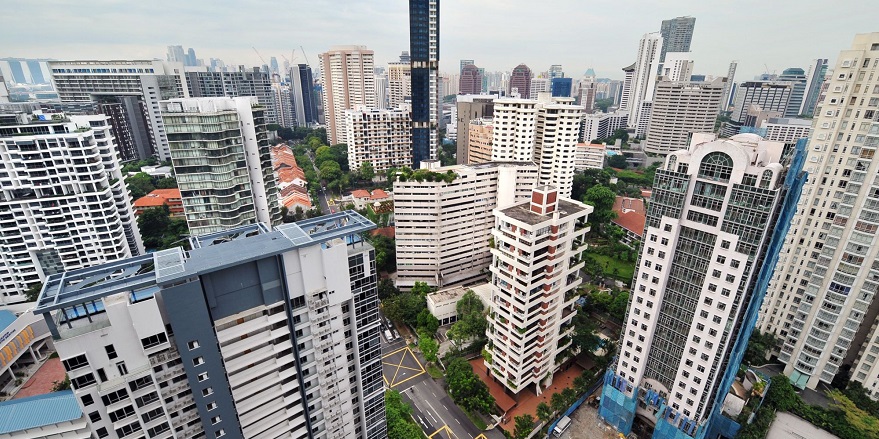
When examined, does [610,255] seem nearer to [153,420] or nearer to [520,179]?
[520,179]

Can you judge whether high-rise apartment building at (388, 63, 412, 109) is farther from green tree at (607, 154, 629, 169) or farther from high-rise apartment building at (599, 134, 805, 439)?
high-rise apartment building at (599, 134, 805, 439)

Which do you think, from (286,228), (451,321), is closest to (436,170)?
(451,321)

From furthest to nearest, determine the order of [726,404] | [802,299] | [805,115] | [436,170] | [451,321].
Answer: [805,115]
[436,170]
[451,321]
[802,299]
[726,404]

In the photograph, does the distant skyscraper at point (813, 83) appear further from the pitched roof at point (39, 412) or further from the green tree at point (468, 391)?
the pitched roof at point (39, 412)

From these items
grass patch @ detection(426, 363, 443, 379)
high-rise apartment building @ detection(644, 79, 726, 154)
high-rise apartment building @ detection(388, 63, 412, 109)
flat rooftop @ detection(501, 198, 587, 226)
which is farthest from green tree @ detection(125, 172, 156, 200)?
high-rise apartment building @ detection(644, 79, 726, 154)

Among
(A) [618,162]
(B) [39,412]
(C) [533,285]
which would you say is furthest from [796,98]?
(B) [39,412]

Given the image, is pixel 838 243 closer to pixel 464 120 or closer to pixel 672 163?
pixel 672 163
